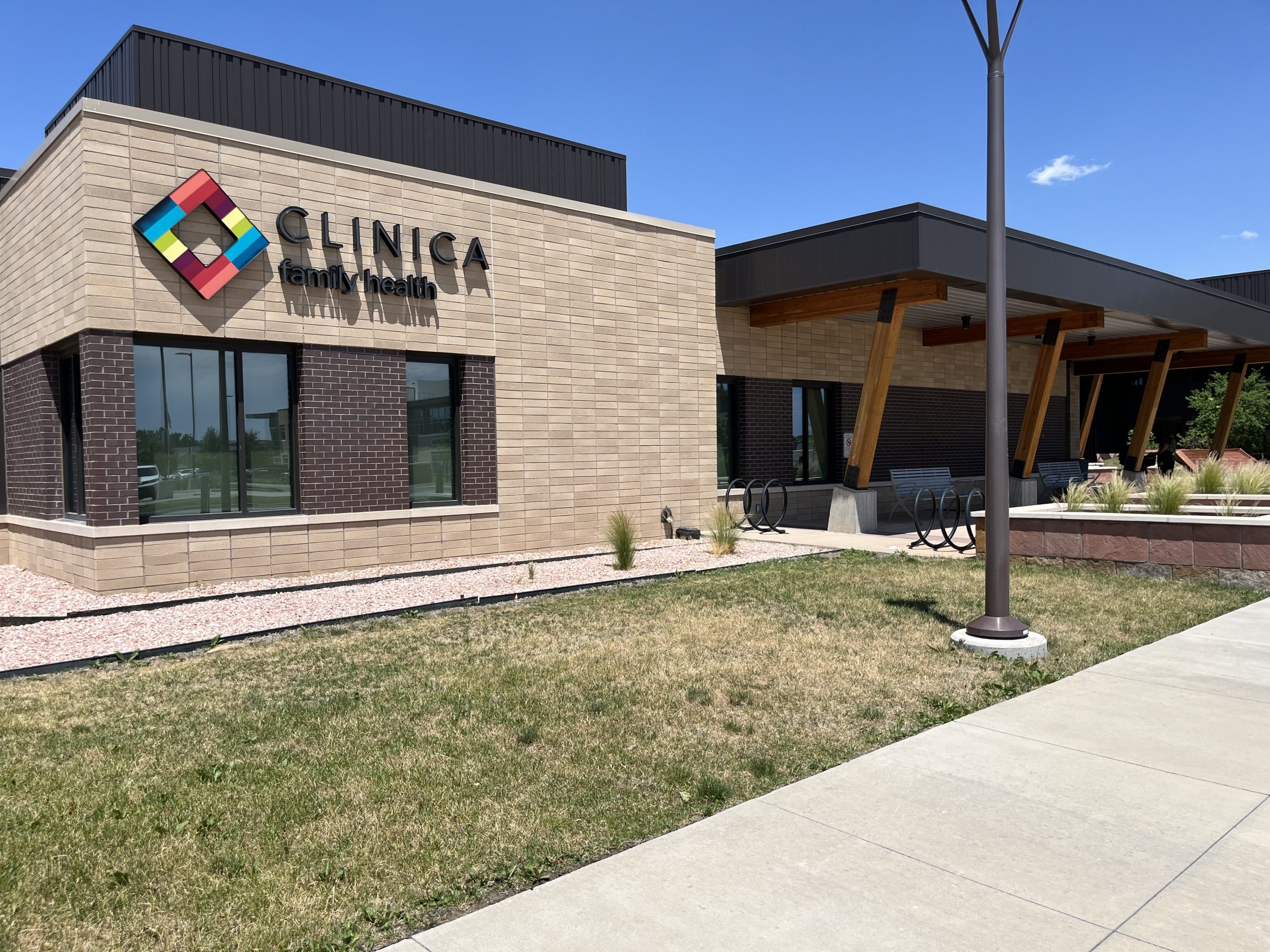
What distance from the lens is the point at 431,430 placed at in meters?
13.4

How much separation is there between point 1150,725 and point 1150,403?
74.9 ft

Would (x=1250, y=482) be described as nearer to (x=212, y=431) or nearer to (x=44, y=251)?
(x=212, y=431)

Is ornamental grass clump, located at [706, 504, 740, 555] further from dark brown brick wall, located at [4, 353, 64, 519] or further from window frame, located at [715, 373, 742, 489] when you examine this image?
dark brown brick wall, located at [4, 353, 64, 519]

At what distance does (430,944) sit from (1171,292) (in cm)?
2289

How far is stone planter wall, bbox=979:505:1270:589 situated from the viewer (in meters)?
10.4

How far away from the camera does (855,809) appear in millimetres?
4207

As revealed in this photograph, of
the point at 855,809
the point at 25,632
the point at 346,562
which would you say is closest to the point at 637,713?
the point at 855,809

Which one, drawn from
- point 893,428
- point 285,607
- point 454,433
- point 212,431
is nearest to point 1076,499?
point 454,433

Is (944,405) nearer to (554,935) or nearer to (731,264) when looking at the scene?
(731,264)

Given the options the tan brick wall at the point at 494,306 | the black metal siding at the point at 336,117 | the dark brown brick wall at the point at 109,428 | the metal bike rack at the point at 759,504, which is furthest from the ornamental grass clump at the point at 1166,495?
the dark brown brick wall at the point at 109,428

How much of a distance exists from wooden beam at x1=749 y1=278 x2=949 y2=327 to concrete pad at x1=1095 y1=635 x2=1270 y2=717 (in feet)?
28.9

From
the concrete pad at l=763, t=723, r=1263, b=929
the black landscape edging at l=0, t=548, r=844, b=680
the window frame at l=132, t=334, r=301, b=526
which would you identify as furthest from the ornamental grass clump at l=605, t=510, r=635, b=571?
the concrete pad at l=763, t=723, r=1263, b=929

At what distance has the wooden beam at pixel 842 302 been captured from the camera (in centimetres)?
1545

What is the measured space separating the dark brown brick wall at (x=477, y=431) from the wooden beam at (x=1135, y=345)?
19.5 m
